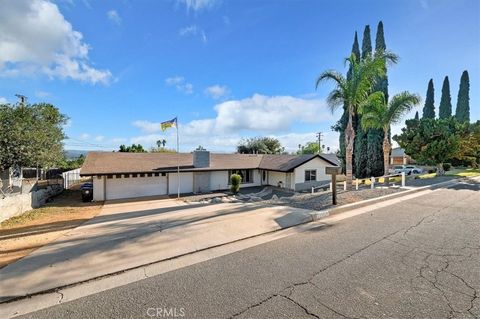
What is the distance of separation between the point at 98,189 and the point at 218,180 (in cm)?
1022

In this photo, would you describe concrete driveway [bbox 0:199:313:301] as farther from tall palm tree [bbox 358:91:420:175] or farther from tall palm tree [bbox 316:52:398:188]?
tall palm tree [bbox 358:91:420:175]

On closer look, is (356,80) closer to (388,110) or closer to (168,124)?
(388,110)

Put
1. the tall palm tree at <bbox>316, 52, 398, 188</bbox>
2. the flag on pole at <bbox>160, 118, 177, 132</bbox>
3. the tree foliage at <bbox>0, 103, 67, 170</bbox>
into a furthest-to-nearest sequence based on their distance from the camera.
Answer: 1. the flag on pole at <bbox>160, 118, 177, 132</bbox>
2. the tree foliage at <bbox>0, 103, 67, 170</bbox>
3. the tall palm tree at <bbox>316, 52, 398, 188</bbox>

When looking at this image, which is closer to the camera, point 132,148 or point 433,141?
point 433,141

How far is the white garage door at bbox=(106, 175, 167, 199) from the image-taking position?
18.5 metres

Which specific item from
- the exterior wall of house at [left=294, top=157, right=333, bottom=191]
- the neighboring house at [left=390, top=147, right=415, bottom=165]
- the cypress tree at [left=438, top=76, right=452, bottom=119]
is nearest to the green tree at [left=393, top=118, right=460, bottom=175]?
the exterior wall of house at [left=294, top=157, right=333, bottom=191]

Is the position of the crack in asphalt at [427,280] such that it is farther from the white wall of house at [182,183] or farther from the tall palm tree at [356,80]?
the white wall of house at [182,183]

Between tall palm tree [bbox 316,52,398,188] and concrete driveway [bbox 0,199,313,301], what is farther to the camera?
tall palm tree [bbox 316,52,398,188]

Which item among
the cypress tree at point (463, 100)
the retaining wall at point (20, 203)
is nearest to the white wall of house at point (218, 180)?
the retaining wall at point (20, 203)

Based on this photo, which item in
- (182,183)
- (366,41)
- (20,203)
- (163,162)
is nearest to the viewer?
(20,203)

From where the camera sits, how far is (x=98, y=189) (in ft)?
58.9

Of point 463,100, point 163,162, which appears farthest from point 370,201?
point 463,100

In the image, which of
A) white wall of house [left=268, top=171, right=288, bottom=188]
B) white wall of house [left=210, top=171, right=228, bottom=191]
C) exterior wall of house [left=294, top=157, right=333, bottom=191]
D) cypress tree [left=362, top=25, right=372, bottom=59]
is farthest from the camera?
cypress tree [left=362, top=25, right=372, bottom=59]

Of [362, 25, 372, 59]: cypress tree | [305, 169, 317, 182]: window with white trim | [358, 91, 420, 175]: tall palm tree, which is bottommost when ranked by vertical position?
[305, 169, 317, 182]: window with white trim
